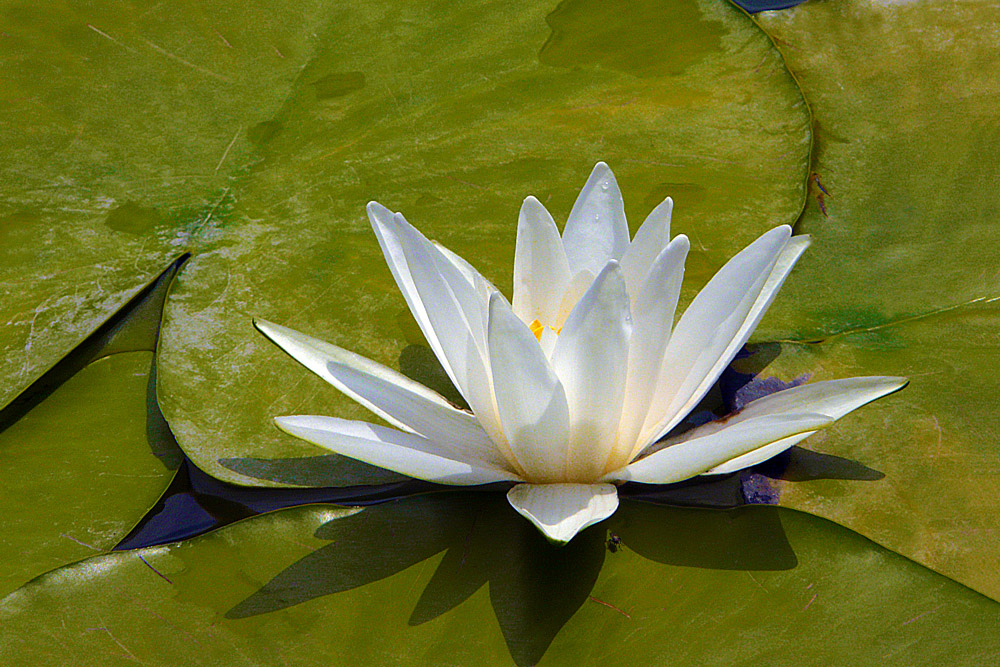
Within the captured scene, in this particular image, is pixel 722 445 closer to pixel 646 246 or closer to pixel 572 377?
pixel 572 377

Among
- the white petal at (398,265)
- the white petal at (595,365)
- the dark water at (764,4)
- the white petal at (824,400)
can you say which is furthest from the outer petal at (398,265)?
the dark water at (764,4)

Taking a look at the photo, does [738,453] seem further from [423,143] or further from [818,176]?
[423,143]

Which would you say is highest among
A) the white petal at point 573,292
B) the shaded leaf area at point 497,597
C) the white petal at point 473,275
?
the white petal at point 473,275

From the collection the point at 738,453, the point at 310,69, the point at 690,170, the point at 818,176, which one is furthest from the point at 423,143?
the point at 738,453

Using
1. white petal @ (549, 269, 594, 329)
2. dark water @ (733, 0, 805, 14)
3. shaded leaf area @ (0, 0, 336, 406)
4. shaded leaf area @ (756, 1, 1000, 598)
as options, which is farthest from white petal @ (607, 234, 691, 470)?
dark water @ (733, 0, 805, 14)

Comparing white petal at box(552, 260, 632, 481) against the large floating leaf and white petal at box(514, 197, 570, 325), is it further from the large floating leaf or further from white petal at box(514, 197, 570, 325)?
the large floating leaf

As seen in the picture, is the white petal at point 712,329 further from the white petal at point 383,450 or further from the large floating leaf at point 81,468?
the large floating leaf at point 81,468

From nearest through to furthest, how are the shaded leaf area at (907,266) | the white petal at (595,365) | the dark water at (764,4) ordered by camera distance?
the white petal at (595,365), the shaded leaf area at (907,266), the dark water at (764,4)
